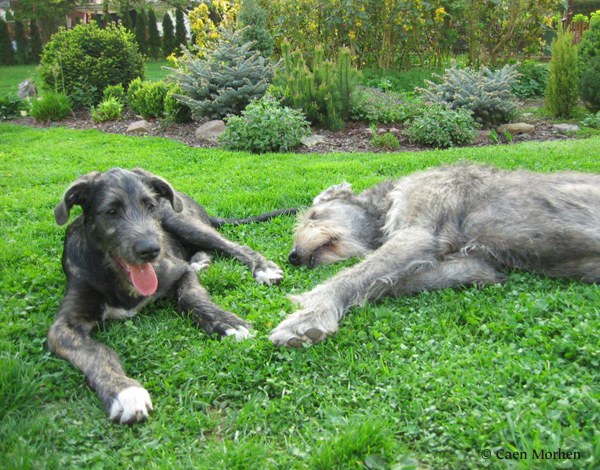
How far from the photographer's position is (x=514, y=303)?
325 cm

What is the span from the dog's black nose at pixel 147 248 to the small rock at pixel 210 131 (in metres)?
6.81

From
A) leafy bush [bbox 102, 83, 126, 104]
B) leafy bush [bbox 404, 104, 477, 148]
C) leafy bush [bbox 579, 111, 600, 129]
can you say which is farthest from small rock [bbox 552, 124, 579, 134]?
leafy bush [bbox 102, 83, 126, 104]

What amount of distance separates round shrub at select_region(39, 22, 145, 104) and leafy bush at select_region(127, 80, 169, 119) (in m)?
2.26

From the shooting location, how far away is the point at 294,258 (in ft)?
14.2

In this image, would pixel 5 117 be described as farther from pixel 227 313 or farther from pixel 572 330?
pixel 572 330

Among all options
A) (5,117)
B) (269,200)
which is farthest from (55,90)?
(269,200)

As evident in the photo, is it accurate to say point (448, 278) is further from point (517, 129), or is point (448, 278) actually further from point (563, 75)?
point (563, 75)

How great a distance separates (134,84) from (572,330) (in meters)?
12.4

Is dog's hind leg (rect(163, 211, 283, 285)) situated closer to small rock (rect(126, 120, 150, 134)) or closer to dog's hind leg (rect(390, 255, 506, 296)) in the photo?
dog's hind leg (rect(390, 255, 506, 296))

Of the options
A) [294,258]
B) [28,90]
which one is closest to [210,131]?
[294,258]

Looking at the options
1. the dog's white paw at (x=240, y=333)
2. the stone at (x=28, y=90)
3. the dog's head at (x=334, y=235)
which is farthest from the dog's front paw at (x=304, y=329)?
the stone at (x=28, y=90)

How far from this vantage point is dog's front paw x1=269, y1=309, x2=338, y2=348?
2977 millimetres

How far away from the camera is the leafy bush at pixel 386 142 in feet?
28.9

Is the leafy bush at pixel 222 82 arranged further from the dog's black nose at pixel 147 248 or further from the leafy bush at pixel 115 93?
the dog's black nose at pixel 147 248
